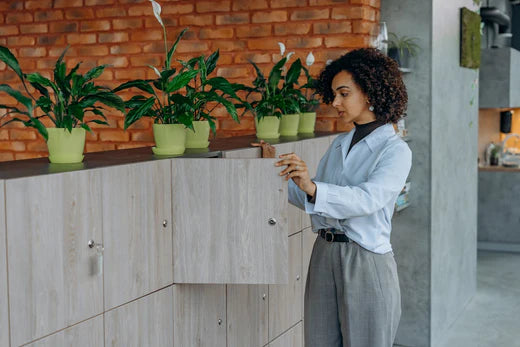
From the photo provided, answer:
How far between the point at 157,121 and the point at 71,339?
1079 millimetres

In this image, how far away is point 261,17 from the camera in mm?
4918

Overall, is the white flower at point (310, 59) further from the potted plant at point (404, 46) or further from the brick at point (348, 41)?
the potted plant at point (404, 46)

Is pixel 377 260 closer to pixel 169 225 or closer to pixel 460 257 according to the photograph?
pixel 169 225

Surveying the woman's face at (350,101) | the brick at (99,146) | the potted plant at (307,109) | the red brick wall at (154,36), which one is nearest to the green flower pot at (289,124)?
the potted plant at (307,109)

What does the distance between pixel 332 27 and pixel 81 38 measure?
1775 mm

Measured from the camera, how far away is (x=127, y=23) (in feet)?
17.2

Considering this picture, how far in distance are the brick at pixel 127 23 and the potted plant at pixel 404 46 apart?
1.67 m

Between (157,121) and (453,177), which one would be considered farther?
(453,177)

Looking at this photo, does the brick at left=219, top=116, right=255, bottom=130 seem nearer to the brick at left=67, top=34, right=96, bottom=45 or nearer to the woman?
the brick at left=67, top=34, right=96, bottom=45

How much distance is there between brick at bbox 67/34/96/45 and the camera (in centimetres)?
534

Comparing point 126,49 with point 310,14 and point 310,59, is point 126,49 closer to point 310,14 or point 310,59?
point 310,14

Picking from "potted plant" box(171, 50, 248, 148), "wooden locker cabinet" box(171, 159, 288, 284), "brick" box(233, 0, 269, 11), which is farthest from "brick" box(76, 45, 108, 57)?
"wooden locker cabinet" box(171, 159, 288, 284)

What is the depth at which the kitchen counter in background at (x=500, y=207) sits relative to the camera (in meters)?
8.56

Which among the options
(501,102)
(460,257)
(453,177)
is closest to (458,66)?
(453,177)
